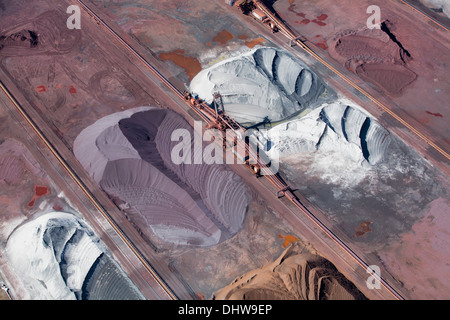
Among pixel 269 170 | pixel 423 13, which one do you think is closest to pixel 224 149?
pixel 269 170

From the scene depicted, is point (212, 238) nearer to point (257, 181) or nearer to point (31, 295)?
point (257, 181)

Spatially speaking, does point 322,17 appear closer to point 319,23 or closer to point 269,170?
point 319,23

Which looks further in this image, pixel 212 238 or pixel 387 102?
pixel 387 102

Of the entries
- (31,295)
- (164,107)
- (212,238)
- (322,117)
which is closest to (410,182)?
(322,117)

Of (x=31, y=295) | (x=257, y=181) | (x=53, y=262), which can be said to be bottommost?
(x=31, y=295)

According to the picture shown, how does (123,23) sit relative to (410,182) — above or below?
above

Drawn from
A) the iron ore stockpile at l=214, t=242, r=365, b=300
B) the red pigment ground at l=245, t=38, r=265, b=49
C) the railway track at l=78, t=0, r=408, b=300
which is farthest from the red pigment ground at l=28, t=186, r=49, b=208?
the red pigment ground at l=245, t=38, r=265, b=49
